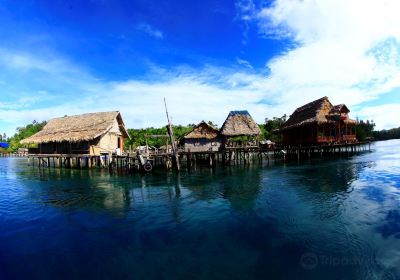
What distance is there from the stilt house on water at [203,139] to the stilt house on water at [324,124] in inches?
383

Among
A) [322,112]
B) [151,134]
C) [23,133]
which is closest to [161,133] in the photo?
[151,134]

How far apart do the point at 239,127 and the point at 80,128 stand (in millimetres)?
16474

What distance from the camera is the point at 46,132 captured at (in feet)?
103

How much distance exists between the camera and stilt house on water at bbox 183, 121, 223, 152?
2889 centimetres

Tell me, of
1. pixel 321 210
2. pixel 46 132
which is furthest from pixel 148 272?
pixel 46 132

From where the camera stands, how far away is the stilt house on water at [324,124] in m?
30.2

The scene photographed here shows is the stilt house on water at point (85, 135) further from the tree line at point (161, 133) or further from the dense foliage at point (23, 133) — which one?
the dense foliage at point (23, 133)

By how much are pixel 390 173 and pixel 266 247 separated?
15.8 metres

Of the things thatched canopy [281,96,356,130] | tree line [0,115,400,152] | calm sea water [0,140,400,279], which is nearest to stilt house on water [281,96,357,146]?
thatched canopy [281,96,356,130]

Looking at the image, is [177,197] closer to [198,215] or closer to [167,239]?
[198,215]

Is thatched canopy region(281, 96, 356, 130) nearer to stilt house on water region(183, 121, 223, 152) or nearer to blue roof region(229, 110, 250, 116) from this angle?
blue roof region(229, 110, 250, 116)

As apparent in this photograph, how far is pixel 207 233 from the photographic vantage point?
8.69 meters

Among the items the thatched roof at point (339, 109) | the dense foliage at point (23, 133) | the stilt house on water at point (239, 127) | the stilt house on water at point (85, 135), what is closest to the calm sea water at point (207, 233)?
the stilt house on water at point (85, 135)

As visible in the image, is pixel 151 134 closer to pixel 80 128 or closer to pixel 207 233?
pixel 80 128
